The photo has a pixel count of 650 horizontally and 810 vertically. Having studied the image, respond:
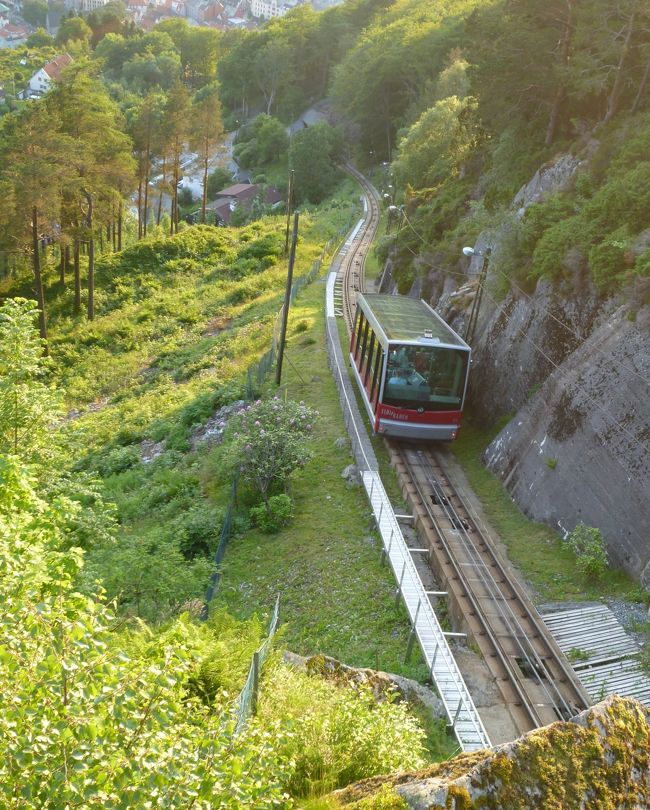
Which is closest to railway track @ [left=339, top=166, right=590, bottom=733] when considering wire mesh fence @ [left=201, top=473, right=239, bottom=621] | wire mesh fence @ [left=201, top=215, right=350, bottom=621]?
wire mesh fence @ [left=201, top=473, right=239, bottom=621]

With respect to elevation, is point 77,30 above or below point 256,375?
below

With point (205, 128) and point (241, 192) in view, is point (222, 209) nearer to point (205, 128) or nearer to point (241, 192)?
point (241, 192)

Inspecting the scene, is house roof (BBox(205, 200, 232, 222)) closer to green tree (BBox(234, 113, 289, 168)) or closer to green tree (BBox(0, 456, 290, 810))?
green tree (BBox(234, 113, 289, 168))

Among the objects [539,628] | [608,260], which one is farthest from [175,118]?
[539,628]

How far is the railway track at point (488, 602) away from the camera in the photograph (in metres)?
11.4

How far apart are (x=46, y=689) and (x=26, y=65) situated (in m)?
179

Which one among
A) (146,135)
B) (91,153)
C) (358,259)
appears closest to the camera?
(91,153)

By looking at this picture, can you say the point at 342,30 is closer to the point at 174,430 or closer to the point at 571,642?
the point at 174,430

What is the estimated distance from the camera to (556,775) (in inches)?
188

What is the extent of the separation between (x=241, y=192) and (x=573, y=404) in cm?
7432

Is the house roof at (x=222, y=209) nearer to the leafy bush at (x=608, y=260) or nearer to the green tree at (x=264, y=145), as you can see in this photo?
the green tree at (x=264, y=145)

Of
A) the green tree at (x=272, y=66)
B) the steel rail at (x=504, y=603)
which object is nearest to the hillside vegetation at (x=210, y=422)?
the steel rail at (x=504, y=603)

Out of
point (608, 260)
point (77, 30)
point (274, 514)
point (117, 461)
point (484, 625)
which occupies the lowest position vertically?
point (77, 30)

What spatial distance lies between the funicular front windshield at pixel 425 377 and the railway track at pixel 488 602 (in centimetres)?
175
